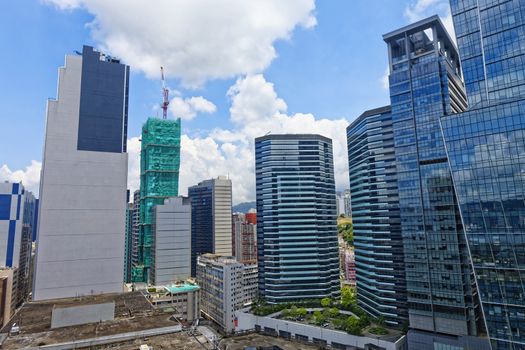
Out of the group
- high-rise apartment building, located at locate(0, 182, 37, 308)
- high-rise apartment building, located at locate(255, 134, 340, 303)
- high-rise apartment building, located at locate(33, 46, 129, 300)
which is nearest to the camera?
high-rise apartment building, located at locate(33, 46, 129, 300)

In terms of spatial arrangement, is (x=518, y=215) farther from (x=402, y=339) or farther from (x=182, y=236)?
(x=182, y=236)

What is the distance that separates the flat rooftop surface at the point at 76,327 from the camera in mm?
31964

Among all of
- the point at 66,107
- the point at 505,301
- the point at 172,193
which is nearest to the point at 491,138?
the point at 505,301

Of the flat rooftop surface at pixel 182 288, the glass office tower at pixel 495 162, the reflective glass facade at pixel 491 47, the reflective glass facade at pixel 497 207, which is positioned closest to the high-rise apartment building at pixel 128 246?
the flat rooftop surface at pixel 182 288

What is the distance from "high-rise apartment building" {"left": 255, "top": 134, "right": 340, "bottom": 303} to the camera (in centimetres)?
9656

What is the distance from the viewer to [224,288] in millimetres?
97688

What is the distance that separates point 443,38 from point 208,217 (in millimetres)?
129491

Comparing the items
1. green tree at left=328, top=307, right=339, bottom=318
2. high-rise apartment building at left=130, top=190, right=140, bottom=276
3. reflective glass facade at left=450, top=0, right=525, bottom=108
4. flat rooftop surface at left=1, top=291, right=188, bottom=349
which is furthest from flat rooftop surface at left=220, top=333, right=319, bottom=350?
high-rise apartment building at left=130, top=190, right=140, bottom=276

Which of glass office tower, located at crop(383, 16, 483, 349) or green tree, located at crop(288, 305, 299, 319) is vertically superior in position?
glass office tower, located at crop(383, 16, 483, 349)

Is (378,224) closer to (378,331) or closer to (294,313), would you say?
(378,331)

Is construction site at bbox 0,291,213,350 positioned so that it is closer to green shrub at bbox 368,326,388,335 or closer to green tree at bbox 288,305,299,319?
green shrub at bbox 368,326,388,335

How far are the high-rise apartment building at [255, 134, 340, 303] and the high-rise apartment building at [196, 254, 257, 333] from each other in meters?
7.59

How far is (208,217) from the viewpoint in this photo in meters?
169

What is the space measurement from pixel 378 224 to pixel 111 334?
63.6 meters
